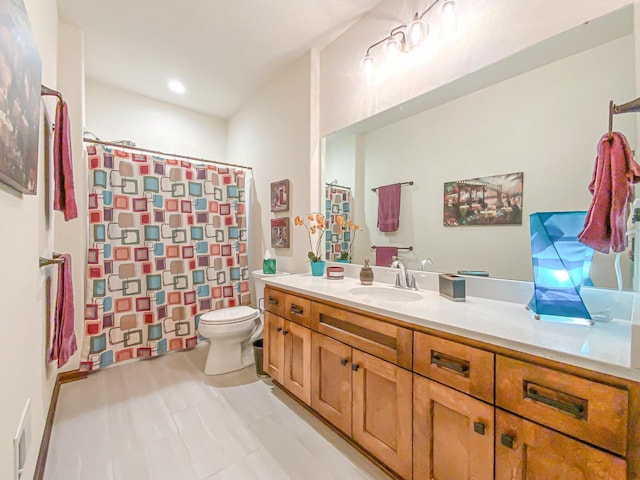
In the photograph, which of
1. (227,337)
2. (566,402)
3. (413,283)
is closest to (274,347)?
(227,337)

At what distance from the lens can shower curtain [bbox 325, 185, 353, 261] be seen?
7.00 feet

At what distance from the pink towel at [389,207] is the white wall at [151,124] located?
253cm

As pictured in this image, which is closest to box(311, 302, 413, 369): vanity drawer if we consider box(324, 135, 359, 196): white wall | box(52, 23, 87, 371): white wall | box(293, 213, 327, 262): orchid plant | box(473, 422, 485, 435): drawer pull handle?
box(473, 422, 485, 435): drawer pull handle

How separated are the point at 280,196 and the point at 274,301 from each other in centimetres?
108

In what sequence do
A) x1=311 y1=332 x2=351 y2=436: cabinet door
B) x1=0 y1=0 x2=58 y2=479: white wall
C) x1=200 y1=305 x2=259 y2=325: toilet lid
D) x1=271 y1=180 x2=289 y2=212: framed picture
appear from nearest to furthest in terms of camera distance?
x1=0 y1=0 x2=58 y2=479: white wall
x1=311 y1=332 x2=351 y2=436: cabinet door
x1=200 y1=305 x2=259 y2=325: toilet lid
x1=271 y1=180 x2=289 y2=212: framed picture

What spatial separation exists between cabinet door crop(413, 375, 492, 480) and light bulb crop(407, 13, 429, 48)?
179 centimetres

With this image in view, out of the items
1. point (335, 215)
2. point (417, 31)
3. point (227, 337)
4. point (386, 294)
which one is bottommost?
point (227, 337)

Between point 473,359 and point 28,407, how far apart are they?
5.50ft

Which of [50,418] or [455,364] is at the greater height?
[455,364]

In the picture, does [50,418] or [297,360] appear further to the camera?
[297,360]

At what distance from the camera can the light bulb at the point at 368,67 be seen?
73.1 inches

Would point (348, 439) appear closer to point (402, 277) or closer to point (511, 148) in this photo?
point (402, 277)

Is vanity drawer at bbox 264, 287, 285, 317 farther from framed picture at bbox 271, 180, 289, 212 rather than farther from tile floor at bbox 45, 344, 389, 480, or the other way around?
framed picture at bbox 271, 180, 289, 212

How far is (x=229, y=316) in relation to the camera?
2.22 metres
